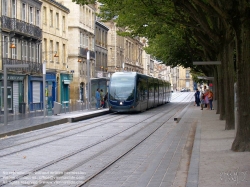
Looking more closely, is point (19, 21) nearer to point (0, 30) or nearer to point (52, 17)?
point (0, 30)

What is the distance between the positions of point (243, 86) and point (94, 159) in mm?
4435

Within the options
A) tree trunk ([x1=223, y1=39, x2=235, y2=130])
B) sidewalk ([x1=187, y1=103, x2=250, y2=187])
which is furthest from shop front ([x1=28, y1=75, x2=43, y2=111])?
sidewalk ([x1=187, y1=103, x2=250, y2=187])

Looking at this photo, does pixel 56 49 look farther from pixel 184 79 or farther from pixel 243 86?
pixel 184 79

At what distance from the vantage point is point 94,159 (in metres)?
14.2

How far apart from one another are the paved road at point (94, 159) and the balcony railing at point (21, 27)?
22.0m

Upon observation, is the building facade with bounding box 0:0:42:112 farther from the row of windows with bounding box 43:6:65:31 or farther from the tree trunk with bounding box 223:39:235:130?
the tree trunk with bounding box 223:39:235:130

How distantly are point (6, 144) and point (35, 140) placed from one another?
166cm

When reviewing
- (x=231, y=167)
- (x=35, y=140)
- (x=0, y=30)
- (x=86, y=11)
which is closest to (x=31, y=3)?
(x=0, y=30)

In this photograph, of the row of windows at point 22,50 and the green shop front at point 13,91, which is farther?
the row of windows at point 22,50

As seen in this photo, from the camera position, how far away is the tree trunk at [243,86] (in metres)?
13.5

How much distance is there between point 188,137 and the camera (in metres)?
20.3

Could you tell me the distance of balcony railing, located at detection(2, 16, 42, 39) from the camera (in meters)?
42.4

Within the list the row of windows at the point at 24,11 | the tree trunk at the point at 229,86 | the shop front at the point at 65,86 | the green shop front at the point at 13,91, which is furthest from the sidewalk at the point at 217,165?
the shop front at the point at 65,86

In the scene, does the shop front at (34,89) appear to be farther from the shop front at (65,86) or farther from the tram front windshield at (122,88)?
the tram front windshield at (122,88)
